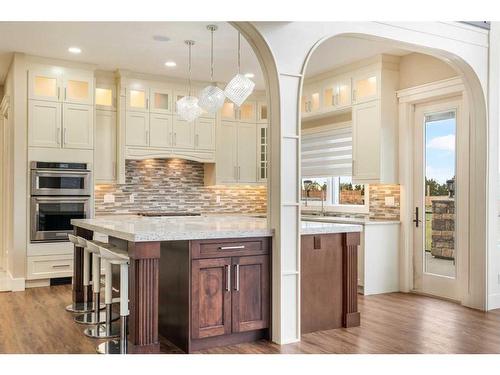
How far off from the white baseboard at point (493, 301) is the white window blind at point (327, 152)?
7.65 feet

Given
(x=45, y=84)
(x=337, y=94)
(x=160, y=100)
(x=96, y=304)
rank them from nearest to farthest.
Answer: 1. (x=96, y=304)
2. (x=45, y=84)
3. (x=337, y=94)
4. (x=160, y=100)

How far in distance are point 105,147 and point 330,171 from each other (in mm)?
3122

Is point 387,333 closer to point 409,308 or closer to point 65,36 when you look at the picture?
point 409,308

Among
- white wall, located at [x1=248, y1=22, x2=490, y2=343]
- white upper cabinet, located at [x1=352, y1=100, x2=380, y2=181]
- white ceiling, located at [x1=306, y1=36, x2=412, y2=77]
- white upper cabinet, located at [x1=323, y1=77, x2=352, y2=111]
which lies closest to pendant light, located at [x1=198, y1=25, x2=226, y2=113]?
white wall, located at [x1=248, y1=22, x2=490, y2=343]

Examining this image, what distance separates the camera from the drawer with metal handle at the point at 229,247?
363 cm

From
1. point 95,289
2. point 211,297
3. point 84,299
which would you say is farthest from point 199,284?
point 84,299

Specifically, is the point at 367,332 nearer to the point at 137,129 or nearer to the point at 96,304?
the point at 96,304

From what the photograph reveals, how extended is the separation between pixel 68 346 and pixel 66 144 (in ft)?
10.6

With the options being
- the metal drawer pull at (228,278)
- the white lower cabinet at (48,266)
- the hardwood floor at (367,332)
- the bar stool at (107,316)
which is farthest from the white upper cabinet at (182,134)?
the metal drawer pull at (228,278)

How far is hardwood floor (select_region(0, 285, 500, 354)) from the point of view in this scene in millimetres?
3699

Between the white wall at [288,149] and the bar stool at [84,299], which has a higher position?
the white wall at [288,149]

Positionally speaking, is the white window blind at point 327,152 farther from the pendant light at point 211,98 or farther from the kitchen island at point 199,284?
the kitchen island at point 199,284

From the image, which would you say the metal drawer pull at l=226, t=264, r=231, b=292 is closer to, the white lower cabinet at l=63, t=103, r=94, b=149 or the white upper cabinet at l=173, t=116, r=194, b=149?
the white lower cabinet at l=63, t=103, r=94, b=149

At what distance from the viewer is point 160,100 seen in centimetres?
720
